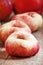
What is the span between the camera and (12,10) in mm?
1108

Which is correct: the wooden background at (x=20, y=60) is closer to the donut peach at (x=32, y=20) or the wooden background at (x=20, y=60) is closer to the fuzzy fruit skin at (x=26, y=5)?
the donut peach at (x=32, y=20)

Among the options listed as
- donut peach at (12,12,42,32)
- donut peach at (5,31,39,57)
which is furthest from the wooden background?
donut peach at (12,12,42,32)

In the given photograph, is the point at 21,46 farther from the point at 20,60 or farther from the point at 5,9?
the point at 5,9

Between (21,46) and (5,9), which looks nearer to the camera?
(21,46)

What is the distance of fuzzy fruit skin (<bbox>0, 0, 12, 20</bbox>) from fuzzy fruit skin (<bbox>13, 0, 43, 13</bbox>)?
0.04 metres

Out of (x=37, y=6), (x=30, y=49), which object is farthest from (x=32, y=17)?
(x=30, y=49)

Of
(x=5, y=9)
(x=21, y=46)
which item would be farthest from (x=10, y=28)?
(x=5, y=9)

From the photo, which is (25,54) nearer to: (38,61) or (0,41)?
(38,61)

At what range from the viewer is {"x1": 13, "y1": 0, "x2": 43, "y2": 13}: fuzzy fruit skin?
42.0 inches

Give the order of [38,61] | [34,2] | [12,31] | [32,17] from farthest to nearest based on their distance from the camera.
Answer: [34,2], [32,17], [12,31], [38,61]

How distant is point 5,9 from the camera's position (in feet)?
3.41

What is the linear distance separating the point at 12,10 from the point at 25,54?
0.47 meters

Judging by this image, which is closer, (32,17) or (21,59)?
(21,59)

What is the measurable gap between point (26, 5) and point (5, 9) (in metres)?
0.11
